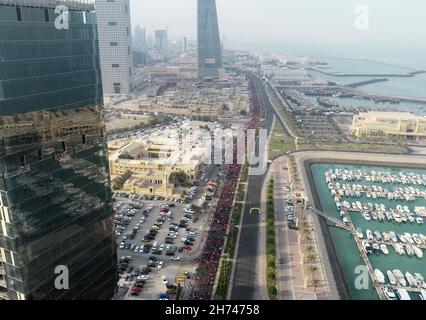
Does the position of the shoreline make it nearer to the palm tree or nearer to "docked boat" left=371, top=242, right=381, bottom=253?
the palm tree

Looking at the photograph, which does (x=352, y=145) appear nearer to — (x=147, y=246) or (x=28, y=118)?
(x=147, y=246)

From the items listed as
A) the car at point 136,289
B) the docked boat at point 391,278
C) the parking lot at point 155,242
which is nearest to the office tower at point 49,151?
the car at point 136,289

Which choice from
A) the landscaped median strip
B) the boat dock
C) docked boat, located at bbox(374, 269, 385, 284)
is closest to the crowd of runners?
the landscaped median strip

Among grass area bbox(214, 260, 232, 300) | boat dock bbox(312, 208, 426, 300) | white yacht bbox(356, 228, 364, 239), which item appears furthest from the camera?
white yacht bbox(356, 228, 364, 239)

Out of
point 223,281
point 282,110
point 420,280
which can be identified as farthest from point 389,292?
point 282,110

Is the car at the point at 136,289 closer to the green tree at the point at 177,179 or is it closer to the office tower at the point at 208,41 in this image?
the green tree at the point at 177,179

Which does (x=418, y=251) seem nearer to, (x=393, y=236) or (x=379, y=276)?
(x=393, y=236)

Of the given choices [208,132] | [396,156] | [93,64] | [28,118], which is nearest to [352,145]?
[396,156]
